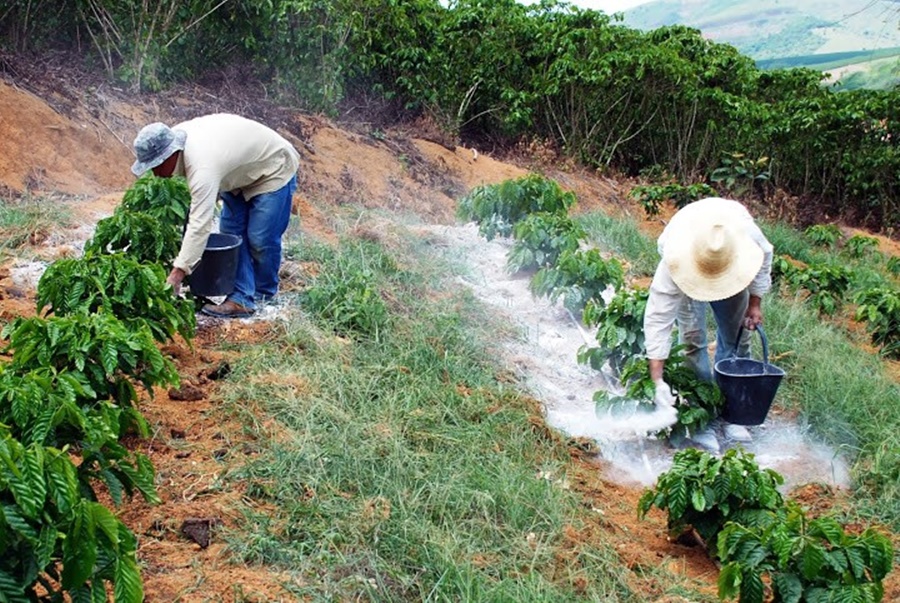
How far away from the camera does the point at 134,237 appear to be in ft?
13.9

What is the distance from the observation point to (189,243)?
4.19m

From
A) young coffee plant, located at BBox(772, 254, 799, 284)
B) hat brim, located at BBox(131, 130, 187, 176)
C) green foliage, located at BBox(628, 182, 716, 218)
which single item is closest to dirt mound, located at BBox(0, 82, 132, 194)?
hat brim, located at BBox(131, 130, 187, 176)

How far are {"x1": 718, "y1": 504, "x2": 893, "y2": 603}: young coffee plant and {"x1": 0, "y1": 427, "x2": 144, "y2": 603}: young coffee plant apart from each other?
1.78m

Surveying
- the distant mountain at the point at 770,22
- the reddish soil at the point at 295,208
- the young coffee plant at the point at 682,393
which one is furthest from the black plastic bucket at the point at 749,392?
the distant mountain at the point at 770,22

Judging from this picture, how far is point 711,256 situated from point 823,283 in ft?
11.6

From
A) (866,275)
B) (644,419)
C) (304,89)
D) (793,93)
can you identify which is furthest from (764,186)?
(644,419)

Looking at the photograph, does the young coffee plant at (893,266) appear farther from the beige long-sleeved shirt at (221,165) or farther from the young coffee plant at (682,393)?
the beige long-sleeved shirt at (221,165)

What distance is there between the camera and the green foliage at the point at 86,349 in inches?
116

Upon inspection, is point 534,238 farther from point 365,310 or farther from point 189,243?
point 189,243

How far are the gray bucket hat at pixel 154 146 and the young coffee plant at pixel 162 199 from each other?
31 centimetres

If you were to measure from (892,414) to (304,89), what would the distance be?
7.04 meters

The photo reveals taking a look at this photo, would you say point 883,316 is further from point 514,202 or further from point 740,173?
point 740,173

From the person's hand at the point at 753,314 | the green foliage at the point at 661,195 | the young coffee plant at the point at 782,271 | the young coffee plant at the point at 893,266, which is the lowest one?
the young coffee plant at the point at 893,266

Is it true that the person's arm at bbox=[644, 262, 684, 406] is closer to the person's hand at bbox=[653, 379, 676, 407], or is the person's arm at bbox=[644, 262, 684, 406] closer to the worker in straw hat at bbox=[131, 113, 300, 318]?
the person's hand at bbox=[653, 379, 676, 407]
